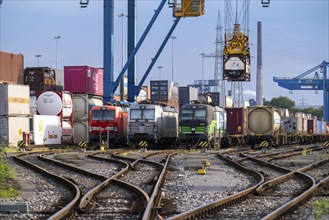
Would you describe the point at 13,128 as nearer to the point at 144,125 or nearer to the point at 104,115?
the point at 104,115

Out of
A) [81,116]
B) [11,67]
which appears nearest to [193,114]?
Answer: [81,116]

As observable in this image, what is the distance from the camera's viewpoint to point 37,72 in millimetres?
46875

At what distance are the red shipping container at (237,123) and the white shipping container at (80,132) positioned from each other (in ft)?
32.3

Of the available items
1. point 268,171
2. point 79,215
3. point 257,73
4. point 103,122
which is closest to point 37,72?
point 103,122

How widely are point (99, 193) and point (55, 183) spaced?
2.98 meters

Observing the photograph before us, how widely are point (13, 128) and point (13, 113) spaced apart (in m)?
0.86

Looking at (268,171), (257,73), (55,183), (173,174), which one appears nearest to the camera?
(55,183)

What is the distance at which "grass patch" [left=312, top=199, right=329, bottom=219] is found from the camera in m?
10.1

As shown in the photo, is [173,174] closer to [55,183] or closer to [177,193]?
[55,183]

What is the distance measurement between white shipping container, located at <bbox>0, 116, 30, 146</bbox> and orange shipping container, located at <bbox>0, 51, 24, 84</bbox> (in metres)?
5.51

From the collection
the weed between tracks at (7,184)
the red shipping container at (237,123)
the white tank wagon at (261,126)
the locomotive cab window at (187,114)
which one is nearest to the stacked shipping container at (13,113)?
the locomotive cab window at (187,114)

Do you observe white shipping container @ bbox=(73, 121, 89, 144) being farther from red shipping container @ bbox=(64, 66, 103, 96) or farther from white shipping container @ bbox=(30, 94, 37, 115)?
red shipping container @ bbox=(64, 66, 103, 96)

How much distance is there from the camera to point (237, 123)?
46.4 metres

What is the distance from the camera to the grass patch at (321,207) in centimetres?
1013
